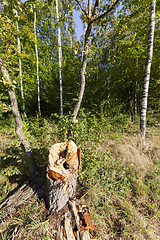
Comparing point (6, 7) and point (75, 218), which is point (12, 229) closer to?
point (75, 218)

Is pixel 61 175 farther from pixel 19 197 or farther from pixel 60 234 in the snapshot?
pixel 19 197

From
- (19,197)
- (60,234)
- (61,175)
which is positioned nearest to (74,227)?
(60,234)

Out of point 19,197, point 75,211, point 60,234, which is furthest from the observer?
point 19,197

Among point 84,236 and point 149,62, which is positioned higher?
point 149,62

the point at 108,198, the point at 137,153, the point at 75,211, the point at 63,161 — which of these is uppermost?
the point at 63,161

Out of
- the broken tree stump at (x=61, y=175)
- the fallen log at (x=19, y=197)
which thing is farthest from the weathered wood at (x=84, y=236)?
the fallen log at (x=19, y=197)

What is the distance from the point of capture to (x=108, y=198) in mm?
1872

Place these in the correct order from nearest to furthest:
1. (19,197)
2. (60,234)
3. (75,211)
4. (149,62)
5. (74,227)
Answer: (60,234) → (74,227) → (75,211) → (19,197) → (149,62)

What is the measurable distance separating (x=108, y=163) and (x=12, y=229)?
206 centimetres

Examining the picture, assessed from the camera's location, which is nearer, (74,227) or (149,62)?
(74,227)

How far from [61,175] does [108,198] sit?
1185mm

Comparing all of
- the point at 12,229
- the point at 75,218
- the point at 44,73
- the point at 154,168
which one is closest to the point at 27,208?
the point at 12,229

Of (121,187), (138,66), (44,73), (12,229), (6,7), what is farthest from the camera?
(44,73)

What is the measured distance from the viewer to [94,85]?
7496 millimetres
